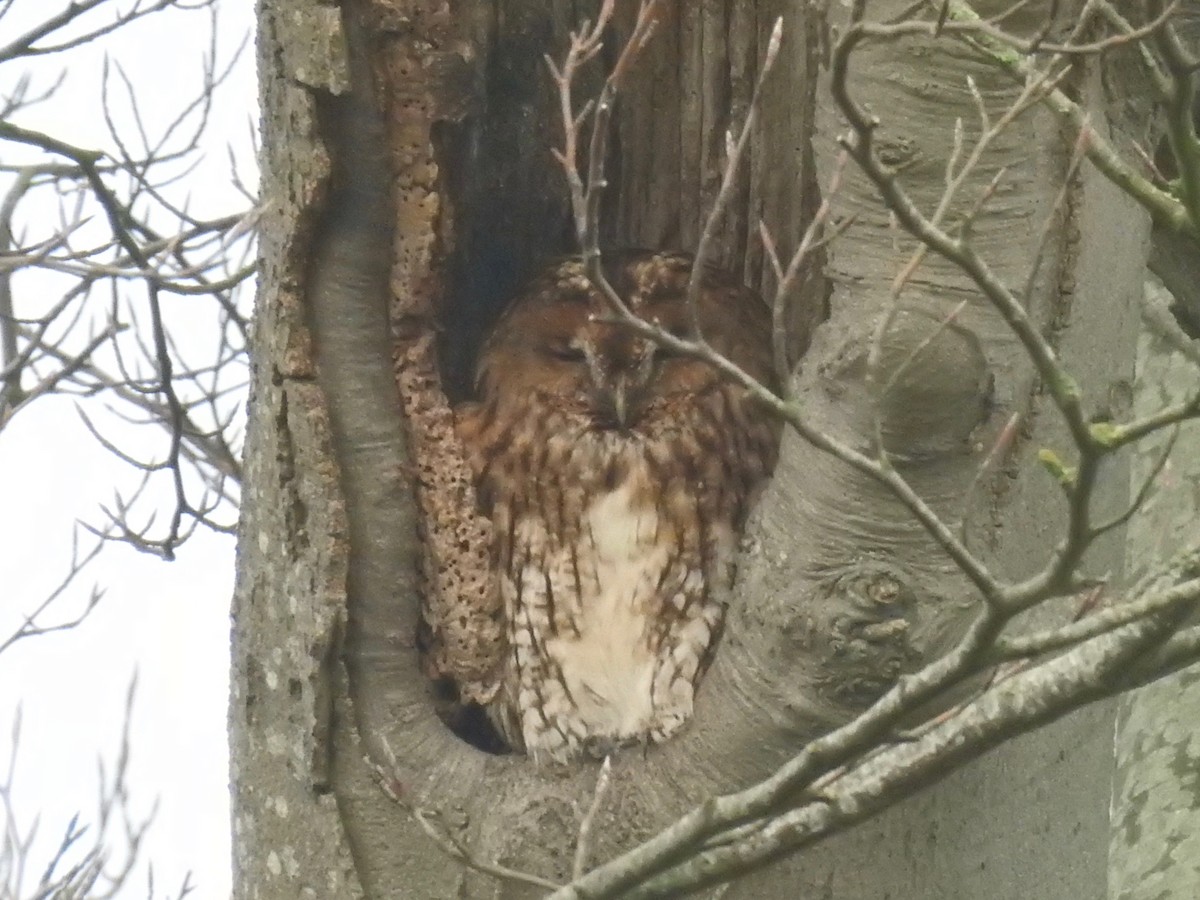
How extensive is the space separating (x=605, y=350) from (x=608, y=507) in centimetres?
26

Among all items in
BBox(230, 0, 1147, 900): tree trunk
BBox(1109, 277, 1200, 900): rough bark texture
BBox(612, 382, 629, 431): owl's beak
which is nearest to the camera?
BBox(230, 0, 1147, 900): tree trunk

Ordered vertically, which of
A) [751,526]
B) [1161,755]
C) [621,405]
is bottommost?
[1161,755]

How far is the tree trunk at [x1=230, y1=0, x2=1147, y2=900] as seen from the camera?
158 centimetres

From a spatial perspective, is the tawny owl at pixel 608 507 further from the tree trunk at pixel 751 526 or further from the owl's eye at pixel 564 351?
the tree trunk at pixel 751 526

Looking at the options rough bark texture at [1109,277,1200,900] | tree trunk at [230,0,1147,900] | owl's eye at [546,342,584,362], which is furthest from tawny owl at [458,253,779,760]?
rough bark texture at [1109,277,1200,900]

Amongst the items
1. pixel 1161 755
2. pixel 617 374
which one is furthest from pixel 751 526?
pixel 1161 755

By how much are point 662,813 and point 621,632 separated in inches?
21.7

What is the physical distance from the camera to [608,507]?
7.43ft

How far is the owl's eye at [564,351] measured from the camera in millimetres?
2416

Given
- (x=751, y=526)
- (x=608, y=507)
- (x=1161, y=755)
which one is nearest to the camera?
(x=751, y=526)

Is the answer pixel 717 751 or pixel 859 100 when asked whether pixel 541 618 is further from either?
pixel 859 100

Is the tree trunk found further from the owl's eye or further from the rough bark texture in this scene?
the rough bark texture

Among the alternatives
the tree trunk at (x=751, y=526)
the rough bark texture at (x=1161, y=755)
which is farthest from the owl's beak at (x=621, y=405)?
the rough bark texture at (x=1161, y=755)

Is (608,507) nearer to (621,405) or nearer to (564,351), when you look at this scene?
(621,405)
